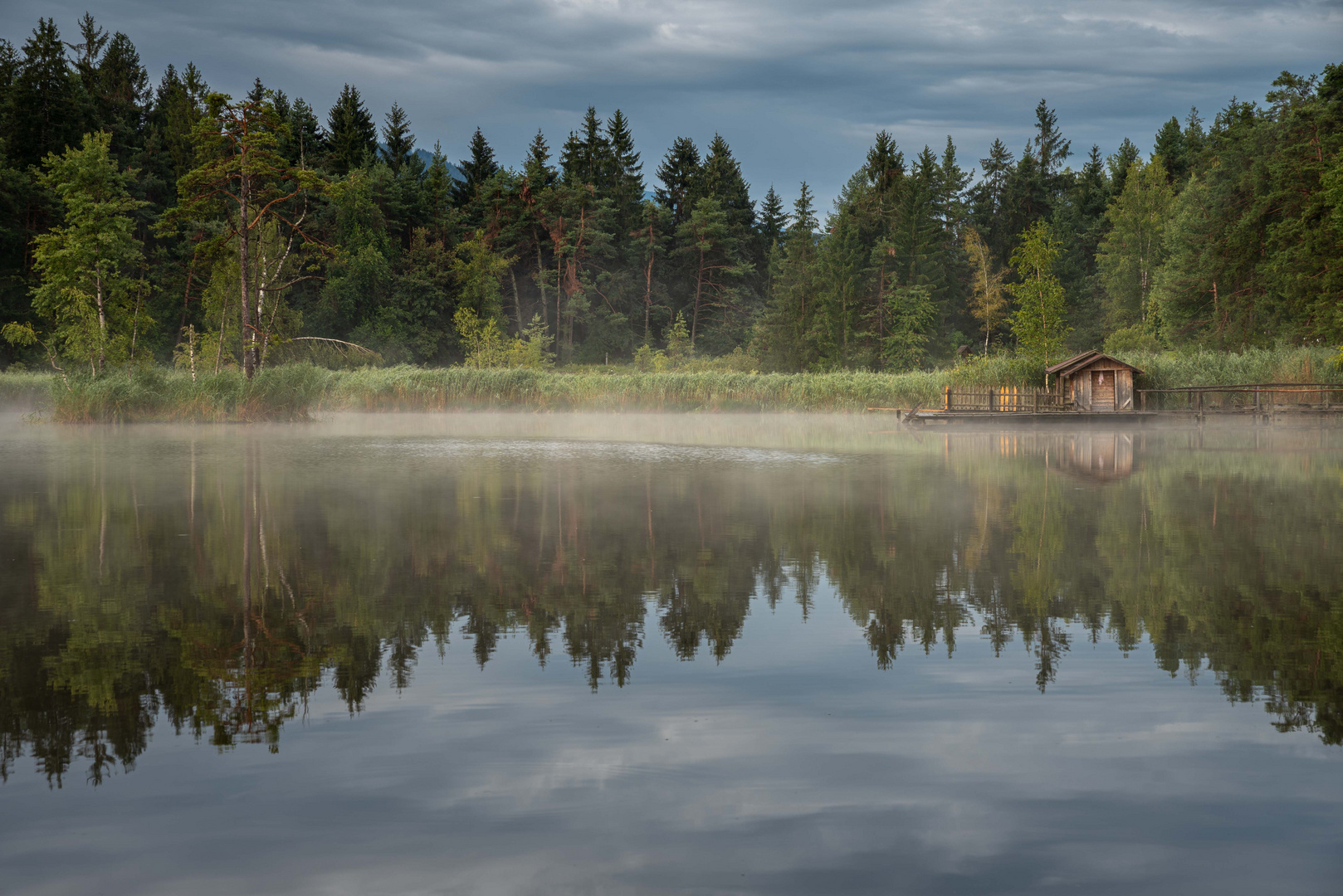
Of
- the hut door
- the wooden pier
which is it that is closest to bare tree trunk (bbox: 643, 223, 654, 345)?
the wooden pier

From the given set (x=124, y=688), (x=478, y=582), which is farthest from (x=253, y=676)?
(x=478, y=582)

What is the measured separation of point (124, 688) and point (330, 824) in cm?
256

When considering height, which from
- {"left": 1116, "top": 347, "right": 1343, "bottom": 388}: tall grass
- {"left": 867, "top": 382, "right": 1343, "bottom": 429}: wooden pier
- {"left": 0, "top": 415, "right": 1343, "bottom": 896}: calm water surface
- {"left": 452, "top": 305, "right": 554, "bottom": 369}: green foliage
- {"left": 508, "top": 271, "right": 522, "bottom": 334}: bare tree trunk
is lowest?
{"left": 0, "top": 415, "right": 1343, "bottom": 896}: calm water surface

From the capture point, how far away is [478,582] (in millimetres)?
9609

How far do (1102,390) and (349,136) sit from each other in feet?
199

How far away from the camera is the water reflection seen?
258 inches

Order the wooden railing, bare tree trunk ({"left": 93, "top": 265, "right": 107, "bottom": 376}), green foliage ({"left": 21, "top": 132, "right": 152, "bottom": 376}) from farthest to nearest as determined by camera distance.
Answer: bare tree trunk ({"left": 93, "top": 265, "right": 107, "bottom": 376}) → green foliage ({"left": 21, "top": 132, "right": 152, "bottom": 376}) → the wooden railing

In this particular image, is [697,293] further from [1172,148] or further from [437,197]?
[1172,148]

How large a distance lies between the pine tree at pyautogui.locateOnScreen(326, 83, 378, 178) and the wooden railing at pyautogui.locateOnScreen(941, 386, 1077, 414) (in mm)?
52858

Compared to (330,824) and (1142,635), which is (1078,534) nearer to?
(1142,635)

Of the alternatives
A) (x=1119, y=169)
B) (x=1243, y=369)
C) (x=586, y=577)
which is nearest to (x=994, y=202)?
(x=1119, y=169)

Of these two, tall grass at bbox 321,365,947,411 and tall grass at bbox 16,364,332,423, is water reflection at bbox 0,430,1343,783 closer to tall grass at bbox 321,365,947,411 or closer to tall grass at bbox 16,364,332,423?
tall grass at bbox 16,364,332,423

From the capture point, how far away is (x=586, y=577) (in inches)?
388

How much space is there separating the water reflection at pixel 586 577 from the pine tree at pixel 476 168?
253ft
